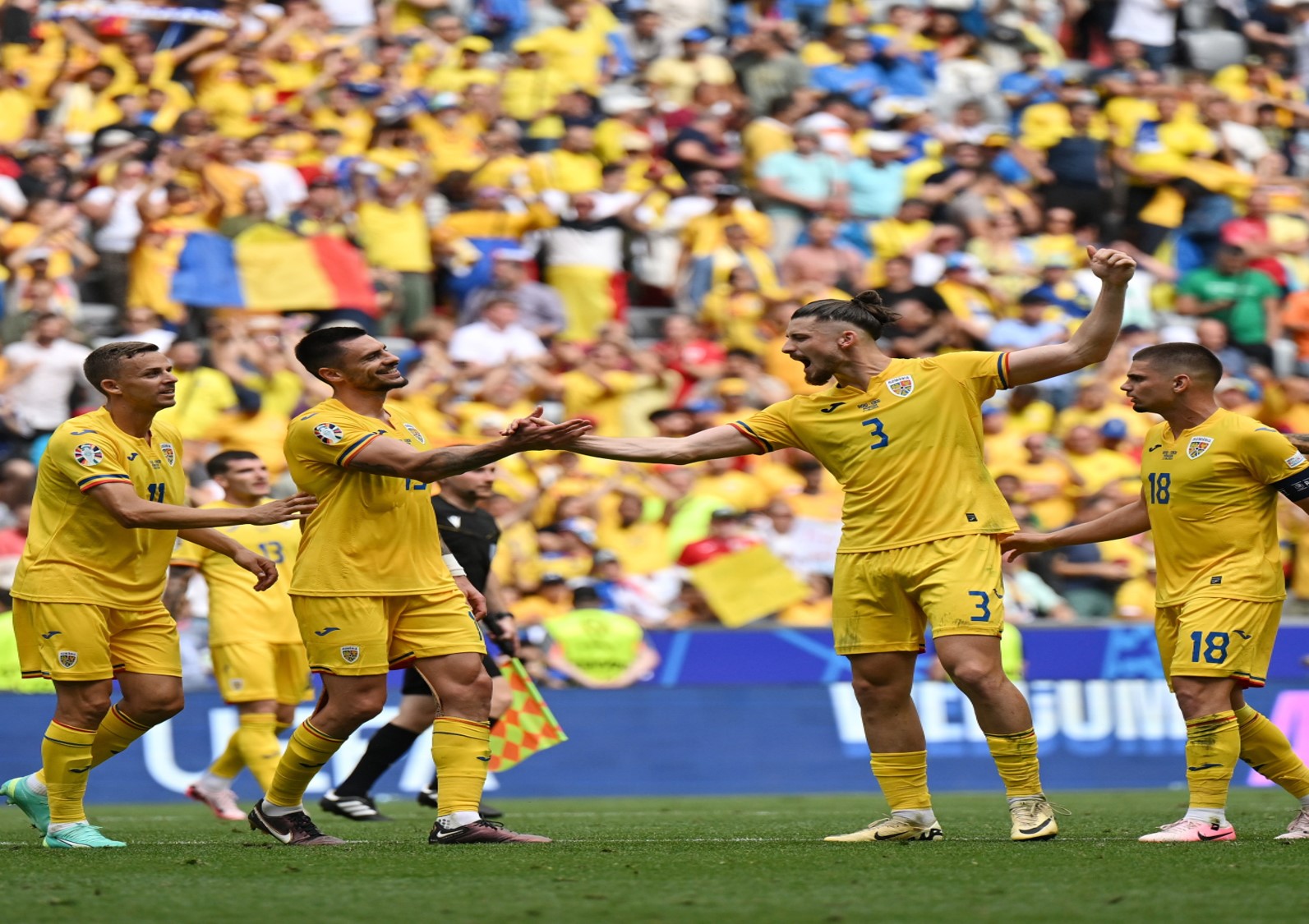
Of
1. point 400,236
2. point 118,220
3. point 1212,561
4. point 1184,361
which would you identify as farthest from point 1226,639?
point 118,220

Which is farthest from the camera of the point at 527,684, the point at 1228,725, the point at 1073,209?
the point at 1073,209

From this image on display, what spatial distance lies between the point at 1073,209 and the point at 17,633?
1561 centimetres

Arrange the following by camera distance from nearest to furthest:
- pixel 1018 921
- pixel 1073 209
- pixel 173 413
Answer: pixel 1018 921 → pixel 173 413 → pixel 1073 209

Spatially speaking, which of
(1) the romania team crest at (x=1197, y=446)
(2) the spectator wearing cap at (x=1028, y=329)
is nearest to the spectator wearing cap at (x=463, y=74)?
(2) the spectator wearing cap at (x=1028, y=329)

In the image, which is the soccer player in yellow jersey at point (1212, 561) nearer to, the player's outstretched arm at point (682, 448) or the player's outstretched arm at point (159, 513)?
the player's outstretched arm at point (682, 448)

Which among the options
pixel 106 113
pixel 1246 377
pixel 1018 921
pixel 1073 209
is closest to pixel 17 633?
pixel 1018 921

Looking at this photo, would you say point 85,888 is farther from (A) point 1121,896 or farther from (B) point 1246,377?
(B) point 1246,377

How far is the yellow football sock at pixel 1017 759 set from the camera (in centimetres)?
799

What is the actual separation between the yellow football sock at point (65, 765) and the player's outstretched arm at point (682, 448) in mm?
2519

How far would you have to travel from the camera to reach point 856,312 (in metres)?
8.30

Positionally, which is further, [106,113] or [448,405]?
[106,113]

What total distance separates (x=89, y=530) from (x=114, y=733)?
3.46ft

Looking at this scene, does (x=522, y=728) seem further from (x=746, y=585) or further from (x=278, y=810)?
(x=746, y=585)

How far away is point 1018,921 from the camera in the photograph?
573 centimetres
